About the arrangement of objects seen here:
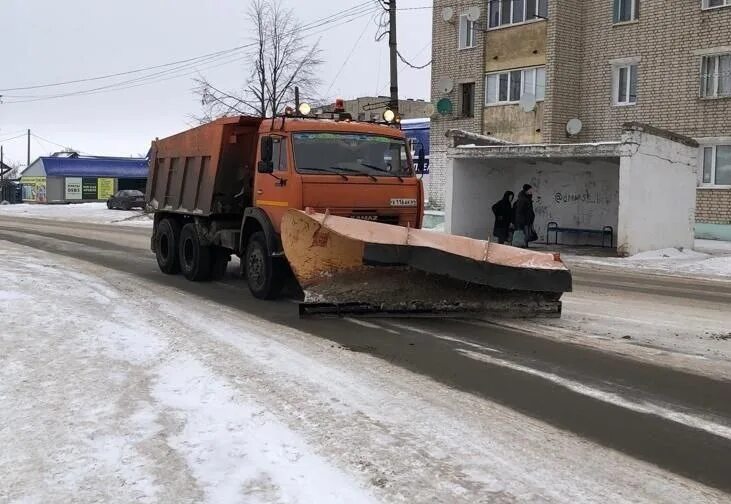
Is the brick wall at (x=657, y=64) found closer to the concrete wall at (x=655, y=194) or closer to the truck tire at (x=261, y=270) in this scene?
the concrete wall at (x=655, y=194)

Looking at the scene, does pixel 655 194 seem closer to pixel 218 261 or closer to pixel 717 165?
pixel 717 165

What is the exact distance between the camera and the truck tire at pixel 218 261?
12.2m

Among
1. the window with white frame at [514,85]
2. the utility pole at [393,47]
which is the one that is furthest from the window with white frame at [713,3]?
the utility pole at [393,47]

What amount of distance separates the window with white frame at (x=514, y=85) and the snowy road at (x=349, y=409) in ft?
61.0

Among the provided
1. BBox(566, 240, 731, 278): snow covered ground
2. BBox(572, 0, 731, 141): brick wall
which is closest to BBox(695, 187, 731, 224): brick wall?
BBox(572, 0, 731, 141): brick wall

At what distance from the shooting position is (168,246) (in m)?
13.4

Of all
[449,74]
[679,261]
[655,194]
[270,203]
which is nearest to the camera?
[270,203]

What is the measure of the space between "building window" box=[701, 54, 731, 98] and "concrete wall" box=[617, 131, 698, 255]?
4.08m

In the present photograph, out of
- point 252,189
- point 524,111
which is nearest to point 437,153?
point 524,111

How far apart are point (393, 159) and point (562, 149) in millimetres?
10142

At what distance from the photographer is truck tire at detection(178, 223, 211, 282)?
12125 mm

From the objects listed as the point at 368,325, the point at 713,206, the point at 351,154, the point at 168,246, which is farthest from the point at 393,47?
the point at 368,325

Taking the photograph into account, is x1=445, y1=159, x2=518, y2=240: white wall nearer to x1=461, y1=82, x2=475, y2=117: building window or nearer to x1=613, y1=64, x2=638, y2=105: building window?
x1=613, y1=64, x2=638, y2=105: building window

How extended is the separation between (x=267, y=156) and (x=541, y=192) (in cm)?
1465
